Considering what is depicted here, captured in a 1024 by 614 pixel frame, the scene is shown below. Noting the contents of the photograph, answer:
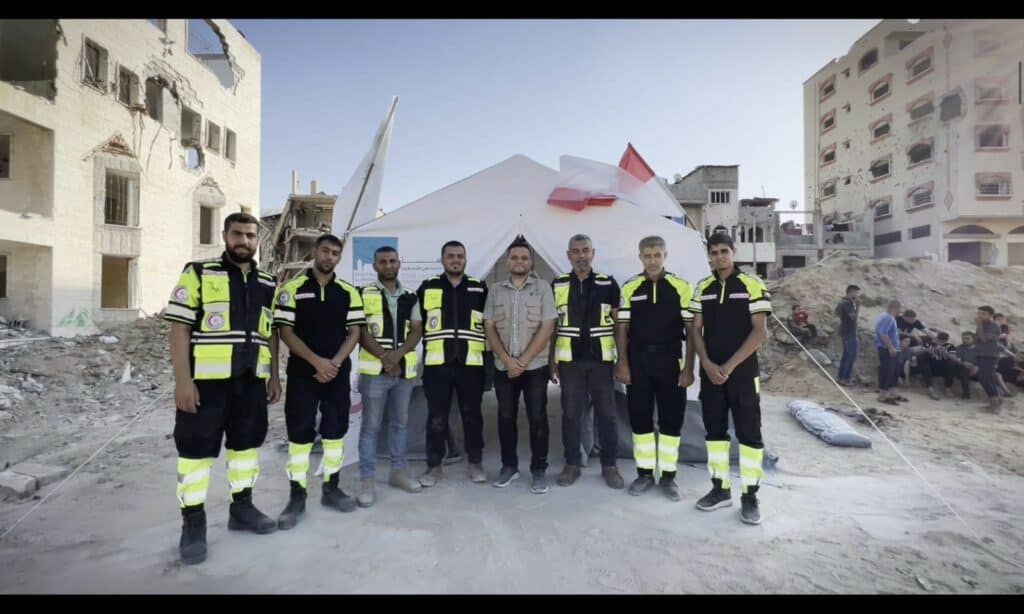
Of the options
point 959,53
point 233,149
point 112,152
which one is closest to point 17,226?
point 112,152

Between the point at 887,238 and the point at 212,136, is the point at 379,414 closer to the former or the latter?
the point at 212,136

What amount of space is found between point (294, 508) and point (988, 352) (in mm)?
9904

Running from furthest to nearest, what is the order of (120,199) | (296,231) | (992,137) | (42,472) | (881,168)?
(881,168) → (992,137) → (296,231) → (120,199) → (42,472)

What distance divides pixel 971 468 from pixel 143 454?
25.7ft

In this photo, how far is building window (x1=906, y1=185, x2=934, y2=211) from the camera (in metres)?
23.5

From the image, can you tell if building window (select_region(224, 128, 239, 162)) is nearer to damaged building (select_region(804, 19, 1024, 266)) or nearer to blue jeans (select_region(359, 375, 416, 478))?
blue jeans (select_region(359, 375, 416, 478))

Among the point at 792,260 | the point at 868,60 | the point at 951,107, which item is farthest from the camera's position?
the point at 792,260

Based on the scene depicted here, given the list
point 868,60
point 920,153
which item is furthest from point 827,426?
point 868,60

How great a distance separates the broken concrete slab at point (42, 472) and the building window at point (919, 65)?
3220cm

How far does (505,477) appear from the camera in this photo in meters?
3.92

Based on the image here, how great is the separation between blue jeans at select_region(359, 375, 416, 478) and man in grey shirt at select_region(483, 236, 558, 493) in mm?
Result: 742

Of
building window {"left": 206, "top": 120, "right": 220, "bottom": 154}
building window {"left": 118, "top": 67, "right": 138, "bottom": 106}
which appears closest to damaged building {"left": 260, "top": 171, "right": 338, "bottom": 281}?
building window {"left": 206, "top": 120, "right": 220, "bottom": 154}

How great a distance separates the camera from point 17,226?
10969 mm

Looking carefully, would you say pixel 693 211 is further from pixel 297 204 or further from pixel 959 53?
pixel 297 204
